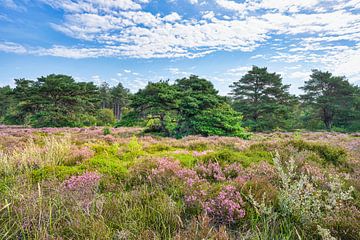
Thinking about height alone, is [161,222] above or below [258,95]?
below

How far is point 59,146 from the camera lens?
19.3ft

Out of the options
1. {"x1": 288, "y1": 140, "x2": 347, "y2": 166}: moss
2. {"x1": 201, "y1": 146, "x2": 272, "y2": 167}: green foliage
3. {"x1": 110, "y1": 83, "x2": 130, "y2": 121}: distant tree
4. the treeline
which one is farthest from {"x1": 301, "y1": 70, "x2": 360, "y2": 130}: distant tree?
{"x1": 110, "y1": 83, "x2": 130, "y2": 121}: distant tree

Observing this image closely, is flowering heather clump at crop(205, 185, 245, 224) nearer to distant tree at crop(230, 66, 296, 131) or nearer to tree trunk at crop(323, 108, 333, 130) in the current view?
distant tree at crop(230, 66, 296, 131)

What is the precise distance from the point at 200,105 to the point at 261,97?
1881 centimetres

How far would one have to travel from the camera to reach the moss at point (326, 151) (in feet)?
16.7

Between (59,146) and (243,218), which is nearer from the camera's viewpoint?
(243,218)

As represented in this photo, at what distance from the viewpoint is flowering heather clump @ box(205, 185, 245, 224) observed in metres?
2.40

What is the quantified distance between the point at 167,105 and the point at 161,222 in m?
12.5

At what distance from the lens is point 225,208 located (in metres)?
2.48

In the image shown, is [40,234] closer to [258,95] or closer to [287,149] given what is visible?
[287,149]

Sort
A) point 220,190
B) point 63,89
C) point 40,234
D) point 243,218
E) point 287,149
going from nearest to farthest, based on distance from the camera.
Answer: point 40,234 < point 243,218 < point 220,190 < point 287,149 < point 63,89

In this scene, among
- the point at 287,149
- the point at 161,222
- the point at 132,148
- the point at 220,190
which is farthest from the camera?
the point at 132,148

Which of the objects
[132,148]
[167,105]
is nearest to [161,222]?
[132,148]

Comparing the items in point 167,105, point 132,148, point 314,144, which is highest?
point 167,105
